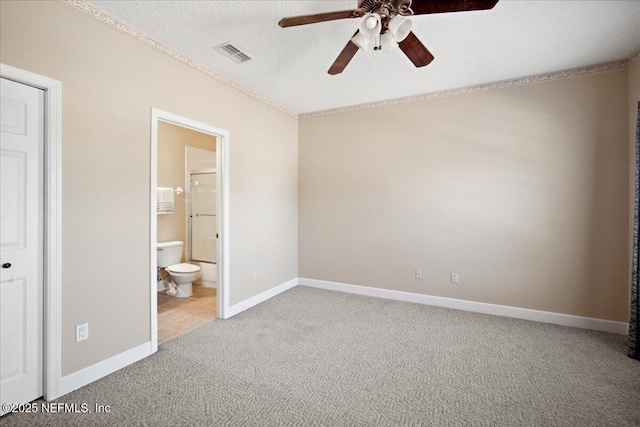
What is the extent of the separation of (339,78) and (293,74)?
53 cm

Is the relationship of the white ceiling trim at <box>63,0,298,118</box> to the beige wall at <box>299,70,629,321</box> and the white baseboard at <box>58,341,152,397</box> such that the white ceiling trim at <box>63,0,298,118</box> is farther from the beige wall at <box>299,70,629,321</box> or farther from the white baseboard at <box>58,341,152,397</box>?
the white baseboard at <box>58,341,152,397</box>

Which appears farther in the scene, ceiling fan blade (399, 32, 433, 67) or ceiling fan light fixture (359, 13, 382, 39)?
ceiling fan blade (399, 32, 433, 67)

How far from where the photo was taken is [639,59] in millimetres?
2820

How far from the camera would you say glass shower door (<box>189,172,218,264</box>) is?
4840 mm

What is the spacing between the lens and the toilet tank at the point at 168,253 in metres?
4.30

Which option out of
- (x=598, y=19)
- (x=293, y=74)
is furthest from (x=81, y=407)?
(x=598, y=19)

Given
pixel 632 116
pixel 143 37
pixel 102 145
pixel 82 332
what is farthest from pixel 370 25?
pixel 632 116

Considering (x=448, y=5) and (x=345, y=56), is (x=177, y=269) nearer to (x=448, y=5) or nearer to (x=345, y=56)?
(x=345, y=56)

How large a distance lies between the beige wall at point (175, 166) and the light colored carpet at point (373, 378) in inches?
85.1

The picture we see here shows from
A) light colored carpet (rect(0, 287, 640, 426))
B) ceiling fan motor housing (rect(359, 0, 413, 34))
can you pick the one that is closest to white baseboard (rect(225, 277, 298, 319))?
light colored carpet (rect(0, 287, 640, 426))

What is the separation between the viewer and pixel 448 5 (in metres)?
1.71

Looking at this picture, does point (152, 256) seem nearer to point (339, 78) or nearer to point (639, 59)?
point (339, 78)

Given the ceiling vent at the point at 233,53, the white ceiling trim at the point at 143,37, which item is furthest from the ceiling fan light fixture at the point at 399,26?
the white ceiling trim at the point at 143,37

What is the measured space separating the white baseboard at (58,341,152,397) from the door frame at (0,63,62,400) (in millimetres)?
64
